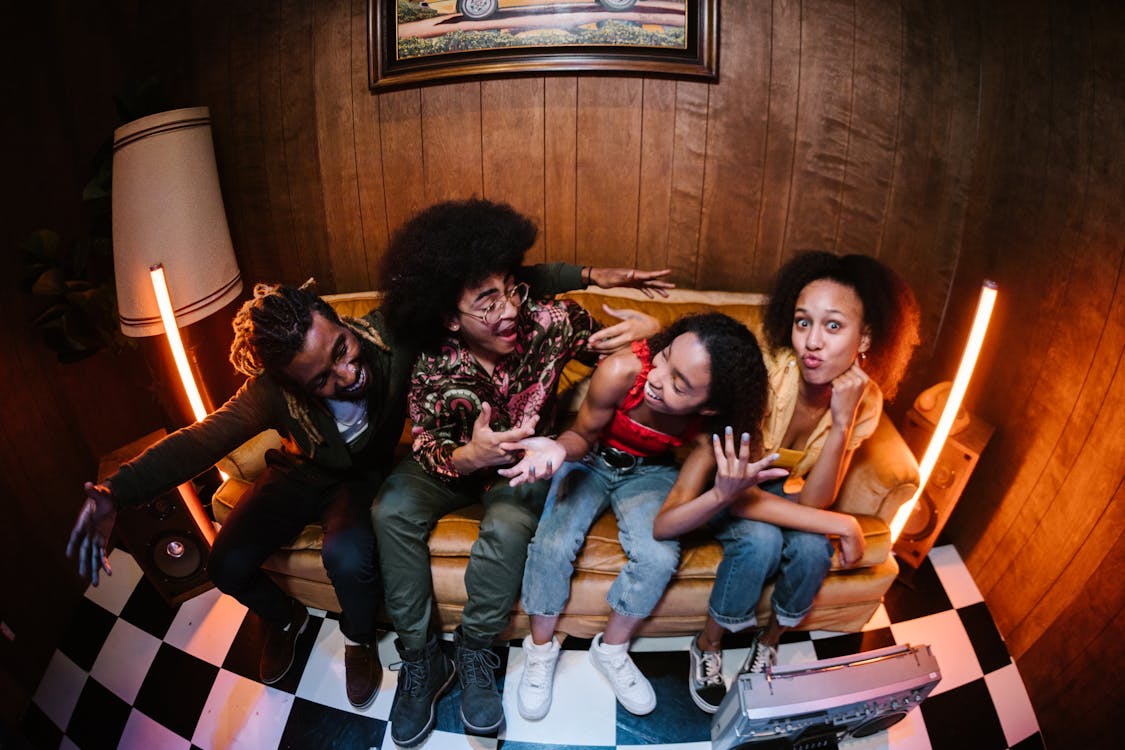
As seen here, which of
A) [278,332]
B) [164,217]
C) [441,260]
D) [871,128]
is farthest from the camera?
[871,128]

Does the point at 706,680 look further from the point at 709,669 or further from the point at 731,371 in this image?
the point at 731,371

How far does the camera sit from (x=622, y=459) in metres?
1.76

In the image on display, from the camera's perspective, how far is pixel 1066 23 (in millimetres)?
1690

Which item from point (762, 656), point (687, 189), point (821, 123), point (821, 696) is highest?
point (821, 123)

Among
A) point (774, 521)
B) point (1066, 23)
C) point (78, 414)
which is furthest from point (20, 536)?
point (1066, 23)

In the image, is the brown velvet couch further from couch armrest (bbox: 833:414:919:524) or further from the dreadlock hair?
the dreadlock hair

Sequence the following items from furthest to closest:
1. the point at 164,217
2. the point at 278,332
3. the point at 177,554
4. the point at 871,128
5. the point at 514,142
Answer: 1. the point at 514,142
2. the point at 871,128
3. the point at 177,554
4. the point at 164,217
5. the point at 278,332

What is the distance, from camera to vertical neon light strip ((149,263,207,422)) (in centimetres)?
183

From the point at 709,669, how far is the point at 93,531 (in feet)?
5.94

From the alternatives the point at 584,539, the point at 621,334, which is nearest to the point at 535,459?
the point at 584,539

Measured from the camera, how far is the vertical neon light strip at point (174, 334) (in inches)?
72.1

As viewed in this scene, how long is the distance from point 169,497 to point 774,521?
79.4 inches

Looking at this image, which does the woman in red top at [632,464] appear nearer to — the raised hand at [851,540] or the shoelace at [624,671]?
the shoelace at [624,671]

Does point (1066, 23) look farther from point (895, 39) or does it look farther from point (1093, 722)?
point (1093, 722)
